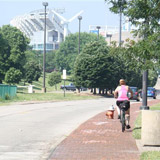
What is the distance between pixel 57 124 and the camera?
69.7ft

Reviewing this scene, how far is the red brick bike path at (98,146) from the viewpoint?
470 inches

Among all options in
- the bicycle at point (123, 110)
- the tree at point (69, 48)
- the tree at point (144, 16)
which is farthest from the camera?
the tree at point (69, 48)

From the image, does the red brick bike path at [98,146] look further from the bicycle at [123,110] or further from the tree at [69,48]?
the tree at [69,48]

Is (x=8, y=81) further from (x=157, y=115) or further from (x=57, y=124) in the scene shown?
(x=157, y=115)

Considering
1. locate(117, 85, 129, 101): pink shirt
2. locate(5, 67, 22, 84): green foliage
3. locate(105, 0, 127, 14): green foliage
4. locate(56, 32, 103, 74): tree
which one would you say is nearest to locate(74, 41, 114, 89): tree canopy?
locate(5, 67, 22, 84): green foliage

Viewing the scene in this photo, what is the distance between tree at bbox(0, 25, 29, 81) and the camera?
7606 centimetres

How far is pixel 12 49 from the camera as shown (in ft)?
253

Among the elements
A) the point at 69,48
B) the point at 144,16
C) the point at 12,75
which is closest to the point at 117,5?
the point at 144,16

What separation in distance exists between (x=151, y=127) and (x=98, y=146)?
1.43m

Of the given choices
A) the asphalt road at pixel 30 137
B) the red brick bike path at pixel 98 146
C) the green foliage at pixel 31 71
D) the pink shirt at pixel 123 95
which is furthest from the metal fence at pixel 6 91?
the green foliage at pixel 31 71

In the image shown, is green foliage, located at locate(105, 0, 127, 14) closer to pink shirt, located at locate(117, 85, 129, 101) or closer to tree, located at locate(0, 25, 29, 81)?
pink shirt, located at locate(117, 85, 129, 101)

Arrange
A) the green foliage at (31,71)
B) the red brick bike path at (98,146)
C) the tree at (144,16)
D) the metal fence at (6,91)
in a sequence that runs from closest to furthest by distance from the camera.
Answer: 1. the red brick bike path at (98,146)
2. the tree at (144,16)
3. the metal fence at (6,91)
4. the green foliage at (31,71)

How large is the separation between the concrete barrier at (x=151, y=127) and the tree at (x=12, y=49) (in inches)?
2432

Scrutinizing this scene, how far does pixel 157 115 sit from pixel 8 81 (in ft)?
200
